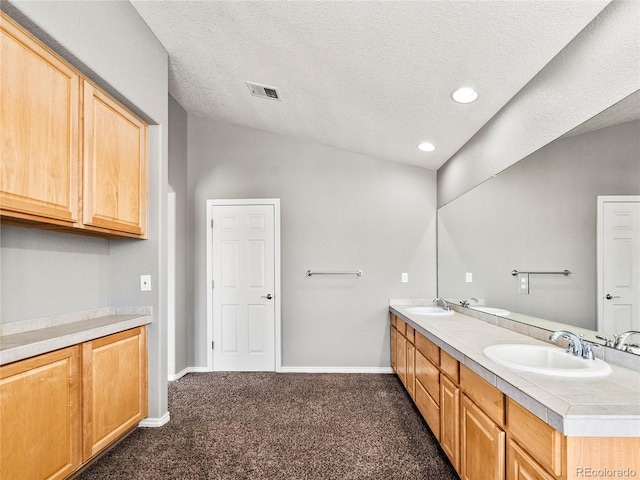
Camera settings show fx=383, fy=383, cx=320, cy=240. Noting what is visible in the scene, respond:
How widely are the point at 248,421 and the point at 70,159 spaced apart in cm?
221

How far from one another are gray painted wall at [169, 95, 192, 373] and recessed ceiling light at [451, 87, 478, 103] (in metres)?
2.85

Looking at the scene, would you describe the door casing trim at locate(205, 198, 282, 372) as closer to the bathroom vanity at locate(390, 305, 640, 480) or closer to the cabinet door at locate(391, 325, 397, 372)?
the cabinet door at locate(391, 325, 397, 372)

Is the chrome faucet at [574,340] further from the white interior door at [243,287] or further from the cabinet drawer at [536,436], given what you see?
the white interior door at [243,287]

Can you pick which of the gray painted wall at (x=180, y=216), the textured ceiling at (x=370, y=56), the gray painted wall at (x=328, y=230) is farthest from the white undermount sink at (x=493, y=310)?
the gray painted wall at (x=180, y=216)

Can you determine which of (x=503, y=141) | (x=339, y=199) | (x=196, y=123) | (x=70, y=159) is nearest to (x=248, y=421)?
(x=70, y=159)

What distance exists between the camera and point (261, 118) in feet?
13.3

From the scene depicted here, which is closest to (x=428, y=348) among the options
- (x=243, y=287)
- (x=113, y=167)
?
(x=243, y=287)

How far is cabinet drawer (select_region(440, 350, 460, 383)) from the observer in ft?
6.96

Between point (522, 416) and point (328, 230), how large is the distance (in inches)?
124

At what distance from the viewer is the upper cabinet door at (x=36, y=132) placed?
5.60 feet

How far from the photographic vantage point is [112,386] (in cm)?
239

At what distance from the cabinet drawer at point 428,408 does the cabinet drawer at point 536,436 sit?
102 cm

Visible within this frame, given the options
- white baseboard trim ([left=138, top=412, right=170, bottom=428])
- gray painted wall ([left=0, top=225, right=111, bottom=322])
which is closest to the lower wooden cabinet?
white baseboard trim ([left=138, top=412, right=170, bottom=428])

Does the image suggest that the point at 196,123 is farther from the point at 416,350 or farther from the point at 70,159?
the point at 416,350
